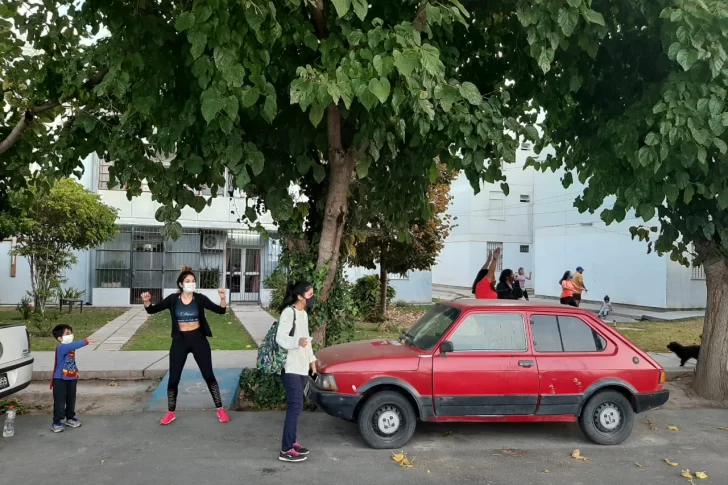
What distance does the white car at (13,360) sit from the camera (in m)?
5.76

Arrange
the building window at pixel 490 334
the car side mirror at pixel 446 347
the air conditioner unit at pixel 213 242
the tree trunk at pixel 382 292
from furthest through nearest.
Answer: the air conditioner unit at pixel 213 242
the tree trunk at pixel 382 292
the building window at pixel 490 334
the car side mirror at pixel 446 347

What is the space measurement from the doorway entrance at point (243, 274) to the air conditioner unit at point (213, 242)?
14.0 inches

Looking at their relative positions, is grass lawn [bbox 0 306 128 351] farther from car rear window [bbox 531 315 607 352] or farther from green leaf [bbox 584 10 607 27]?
green leaf [bbox 584 10 607 27]

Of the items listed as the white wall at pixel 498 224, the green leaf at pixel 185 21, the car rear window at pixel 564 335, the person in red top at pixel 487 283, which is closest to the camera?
the green leaf at pixel 185 21

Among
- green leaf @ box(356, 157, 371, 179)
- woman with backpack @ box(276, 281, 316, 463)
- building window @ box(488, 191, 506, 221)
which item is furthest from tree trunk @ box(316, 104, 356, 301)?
building window @ box(488, 191, 506, 221)

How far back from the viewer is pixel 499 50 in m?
7.88

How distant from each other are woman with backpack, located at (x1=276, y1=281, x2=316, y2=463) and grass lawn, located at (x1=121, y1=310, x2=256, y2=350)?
613cm

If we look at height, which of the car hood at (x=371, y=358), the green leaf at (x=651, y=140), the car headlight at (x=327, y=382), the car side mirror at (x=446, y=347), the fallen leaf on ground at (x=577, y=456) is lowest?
the fallen leaf on ground at (x=577, y=456)

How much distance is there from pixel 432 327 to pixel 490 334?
0.63 m

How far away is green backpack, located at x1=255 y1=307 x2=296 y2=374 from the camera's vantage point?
219 inches

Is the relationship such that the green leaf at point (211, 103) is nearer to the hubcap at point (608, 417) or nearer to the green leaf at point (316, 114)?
the green leaf at point (316, 114)

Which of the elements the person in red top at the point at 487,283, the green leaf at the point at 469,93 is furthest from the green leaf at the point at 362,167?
the person in red top at the point at 487,283

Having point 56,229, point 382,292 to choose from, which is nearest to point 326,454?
point 382,292

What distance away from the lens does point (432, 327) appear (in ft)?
20.4
